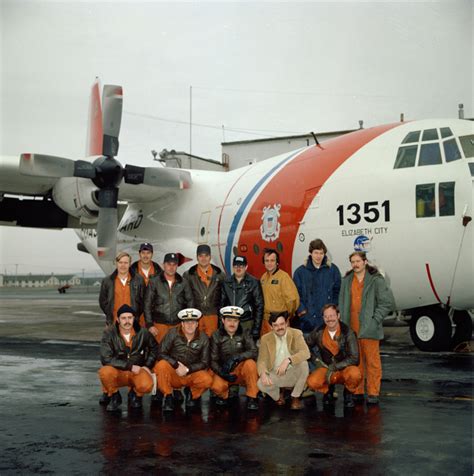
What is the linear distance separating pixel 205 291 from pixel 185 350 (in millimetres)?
1465

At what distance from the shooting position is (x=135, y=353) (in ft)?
24.5

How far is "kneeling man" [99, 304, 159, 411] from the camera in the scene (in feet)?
23.9

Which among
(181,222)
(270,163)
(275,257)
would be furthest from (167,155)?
(275,257)

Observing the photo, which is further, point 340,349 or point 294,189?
point 294,189

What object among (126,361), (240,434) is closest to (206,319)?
(126,361)

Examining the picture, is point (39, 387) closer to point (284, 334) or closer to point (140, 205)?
point (284, 334)

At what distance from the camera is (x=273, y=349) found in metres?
7.65

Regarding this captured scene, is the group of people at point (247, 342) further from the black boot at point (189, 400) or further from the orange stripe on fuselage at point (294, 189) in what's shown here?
the orange stripe on fuselage at point (294, 189)

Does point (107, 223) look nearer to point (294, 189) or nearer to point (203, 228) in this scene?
point (203, 228)

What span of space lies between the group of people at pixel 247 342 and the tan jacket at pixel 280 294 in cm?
2

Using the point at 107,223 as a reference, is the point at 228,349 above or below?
below

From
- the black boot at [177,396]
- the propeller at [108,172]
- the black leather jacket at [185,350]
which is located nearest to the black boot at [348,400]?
the black leather jacket at [185,350]

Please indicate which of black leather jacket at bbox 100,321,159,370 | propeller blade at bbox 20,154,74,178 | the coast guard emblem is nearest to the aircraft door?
the coast guard emblem

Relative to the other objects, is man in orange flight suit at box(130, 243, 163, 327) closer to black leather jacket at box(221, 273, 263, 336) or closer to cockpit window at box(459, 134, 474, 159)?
black leather jacket at box(221, 273, 263, 336)
